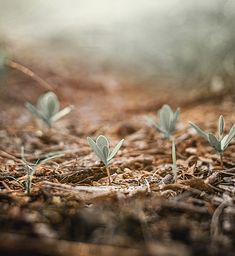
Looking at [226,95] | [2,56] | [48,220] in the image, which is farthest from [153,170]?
[2,56]

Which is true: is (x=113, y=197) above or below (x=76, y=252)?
above

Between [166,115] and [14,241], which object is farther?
[166,115]

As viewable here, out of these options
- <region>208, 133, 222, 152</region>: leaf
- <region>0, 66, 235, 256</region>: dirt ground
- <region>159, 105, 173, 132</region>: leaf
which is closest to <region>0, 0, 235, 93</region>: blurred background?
<region>0, 66, 235, 256</region>: dirt ground

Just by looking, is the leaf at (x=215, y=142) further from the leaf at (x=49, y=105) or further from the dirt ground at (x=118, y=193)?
the leaf at (x=49, y=105)

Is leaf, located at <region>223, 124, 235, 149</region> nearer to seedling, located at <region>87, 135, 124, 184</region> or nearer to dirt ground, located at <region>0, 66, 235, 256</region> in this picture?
dirt ground, located at <region>0, 66, 235, 256</region>

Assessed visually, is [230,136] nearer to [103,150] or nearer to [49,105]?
[103,150]

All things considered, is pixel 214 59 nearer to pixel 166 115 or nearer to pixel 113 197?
pixel 166 115
